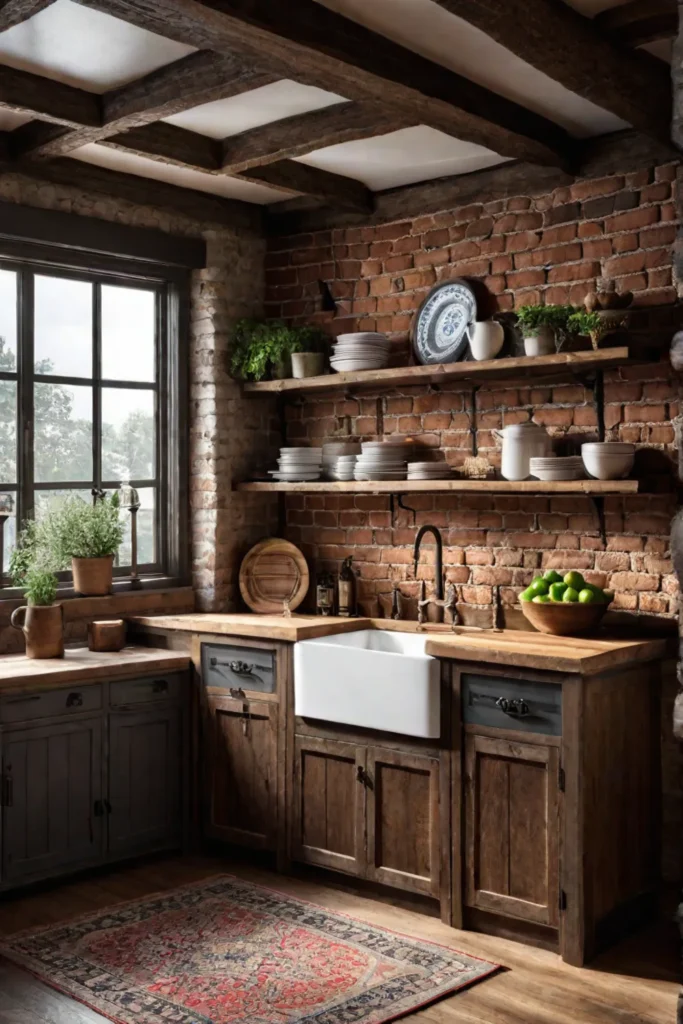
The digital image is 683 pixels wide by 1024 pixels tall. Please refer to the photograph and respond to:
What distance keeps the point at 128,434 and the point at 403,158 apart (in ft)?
5.66

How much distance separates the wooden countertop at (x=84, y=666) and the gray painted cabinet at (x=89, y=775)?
5cm

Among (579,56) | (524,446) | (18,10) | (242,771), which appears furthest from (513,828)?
(18,10)

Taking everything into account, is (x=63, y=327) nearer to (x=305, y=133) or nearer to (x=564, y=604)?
(x=305, y=133)

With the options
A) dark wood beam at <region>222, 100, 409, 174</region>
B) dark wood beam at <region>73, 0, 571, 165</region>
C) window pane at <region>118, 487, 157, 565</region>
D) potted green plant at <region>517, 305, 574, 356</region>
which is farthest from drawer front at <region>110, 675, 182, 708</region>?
dark wood beam at <region>73, 0, 571, 165</region>

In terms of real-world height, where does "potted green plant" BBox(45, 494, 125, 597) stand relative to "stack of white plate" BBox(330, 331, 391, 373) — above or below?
below

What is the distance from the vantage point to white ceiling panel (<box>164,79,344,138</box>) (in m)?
3.85

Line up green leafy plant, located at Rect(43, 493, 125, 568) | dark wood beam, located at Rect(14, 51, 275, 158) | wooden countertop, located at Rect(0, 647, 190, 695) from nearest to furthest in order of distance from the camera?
dark wood beam, located at Rect(14, 51, 275, 158) < wooden countertop, located at Rect(0, 647, 190, 695) < green leafy plant, located at Rect(43, 493, 125, 568)

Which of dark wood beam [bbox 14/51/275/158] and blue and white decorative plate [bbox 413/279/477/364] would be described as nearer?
dark wood beam [bbox 14/51/275/158]

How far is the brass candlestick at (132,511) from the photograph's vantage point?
4938mm

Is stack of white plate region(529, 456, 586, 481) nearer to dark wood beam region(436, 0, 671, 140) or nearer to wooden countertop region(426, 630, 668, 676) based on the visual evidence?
wooden countertop region(426, 630, 668, 676)

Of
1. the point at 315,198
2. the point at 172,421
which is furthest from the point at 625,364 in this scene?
the point at 172,421

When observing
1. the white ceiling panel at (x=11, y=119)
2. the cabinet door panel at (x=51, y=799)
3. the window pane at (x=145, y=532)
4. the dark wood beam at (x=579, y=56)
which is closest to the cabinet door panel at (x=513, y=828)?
the cabinet door panel at (x=51, y=799)

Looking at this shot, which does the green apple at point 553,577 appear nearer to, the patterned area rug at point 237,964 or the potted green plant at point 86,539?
the patterned area rug at point 237,964

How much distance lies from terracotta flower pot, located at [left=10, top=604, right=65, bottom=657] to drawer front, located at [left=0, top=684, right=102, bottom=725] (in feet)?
0.83
